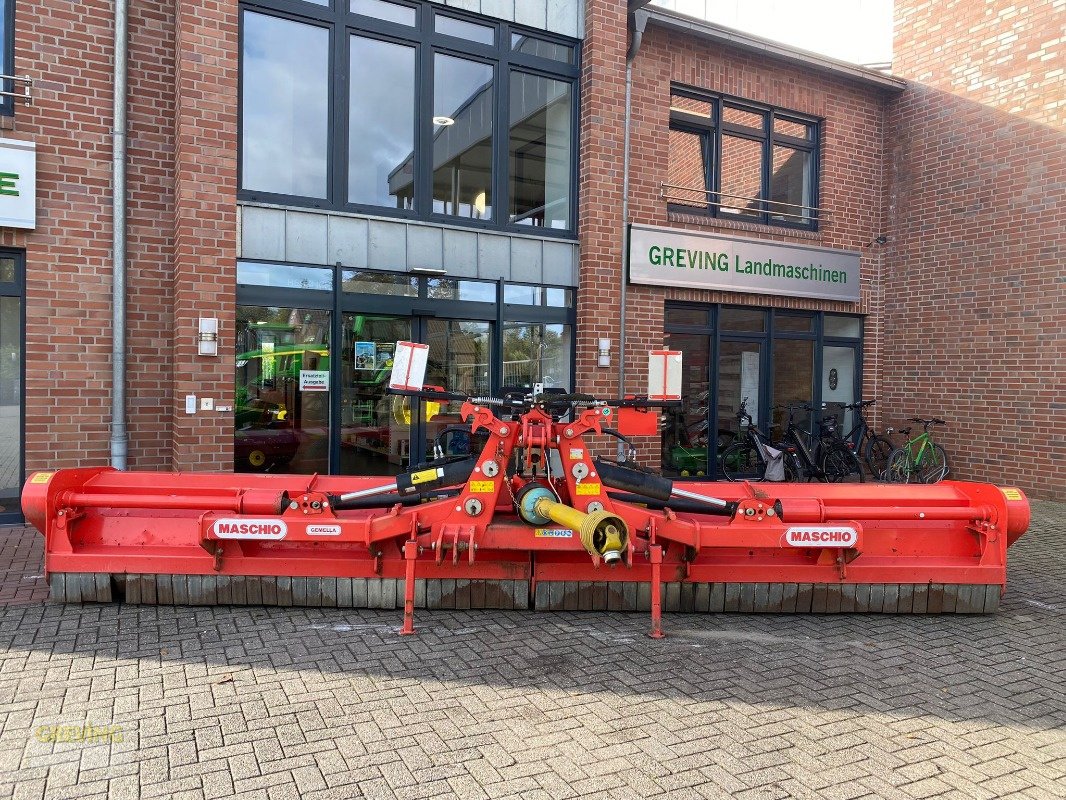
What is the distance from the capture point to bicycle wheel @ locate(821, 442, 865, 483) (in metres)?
10.3

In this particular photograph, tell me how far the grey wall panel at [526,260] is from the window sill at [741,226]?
192 centimetres

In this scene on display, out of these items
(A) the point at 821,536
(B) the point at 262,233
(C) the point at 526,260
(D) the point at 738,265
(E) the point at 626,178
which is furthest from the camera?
(D) the point at 738,265

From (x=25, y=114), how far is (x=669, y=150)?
22.7ft

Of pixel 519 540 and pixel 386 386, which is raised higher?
pixel 386 386

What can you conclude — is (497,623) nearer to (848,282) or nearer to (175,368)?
(175,368)

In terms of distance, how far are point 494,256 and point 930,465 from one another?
6.95 metres

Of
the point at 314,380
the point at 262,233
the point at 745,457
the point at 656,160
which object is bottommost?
the point at 745,457

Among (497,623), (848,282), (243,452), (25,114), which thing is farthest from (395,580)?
(848,282)

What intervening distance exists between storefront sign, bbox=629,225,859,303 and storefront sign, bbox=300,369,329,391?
3.85m

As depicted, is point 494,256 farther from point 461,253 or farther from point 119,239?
point 119,239

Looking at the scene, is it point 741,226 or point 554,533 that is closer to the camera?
point 554,533

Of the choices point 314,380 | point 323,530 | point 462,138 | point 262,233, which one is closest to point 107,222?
point 262,233

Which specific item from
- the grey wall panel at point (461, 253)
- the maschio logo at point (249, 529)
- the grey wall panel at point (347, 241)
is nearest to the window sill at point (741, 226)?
the grey wall panel at point (461, 253)

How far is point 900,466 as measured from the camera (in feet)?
34.5
